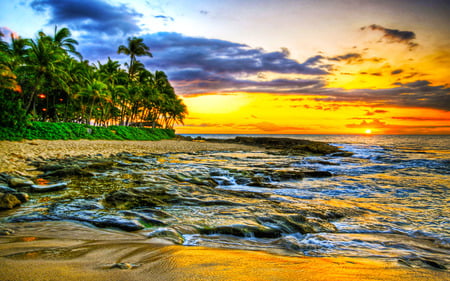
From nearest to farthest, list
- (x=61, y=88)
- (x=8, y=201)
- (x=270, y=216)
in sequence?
(x=8, y=201)
(x=270, y=216)
(x=61, y=88)

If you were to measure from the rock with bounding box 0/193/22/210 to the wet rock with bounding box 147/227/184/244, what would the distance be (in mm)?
2915

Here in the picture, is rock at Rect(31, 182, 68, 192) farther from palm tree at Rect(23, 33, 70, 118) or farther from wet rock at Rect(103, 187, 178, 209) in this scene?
palm tree at Rect(23, 33, 70, 118)

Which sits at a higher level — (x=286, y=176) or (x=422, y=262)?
(x=422, y=262)

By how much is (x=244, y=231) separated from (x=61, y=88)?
32.9 metres

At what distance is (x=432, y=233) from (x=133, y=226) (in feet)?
16.1

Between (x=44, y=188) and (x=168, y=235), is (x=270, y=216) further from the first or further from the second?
(x=44, y=188)

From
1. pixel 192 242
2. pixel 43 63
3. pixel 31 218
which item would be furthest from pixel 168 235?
pixel 43 63

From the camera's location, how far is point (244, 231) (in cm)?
369

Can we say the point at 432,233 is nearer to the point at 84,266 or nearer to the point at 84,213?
the point at 84,266

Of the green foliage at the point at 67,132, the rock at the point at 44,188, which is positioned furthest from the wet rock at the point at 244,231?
the green foliage at the point at 67,132

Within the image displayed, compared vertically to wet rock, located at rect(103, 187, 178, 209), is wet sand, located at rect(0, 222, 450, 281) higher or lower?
higher

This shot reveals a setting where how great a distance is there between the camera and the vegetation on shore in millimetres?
18047

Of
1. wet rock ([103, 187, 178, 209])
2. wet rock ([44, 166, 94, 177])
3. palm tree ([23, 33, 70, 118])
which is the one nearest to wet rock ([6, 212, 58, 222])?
wet rock ([103, 187, 178, 209])

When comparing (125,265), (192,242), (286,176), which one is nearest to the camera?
(125,265)
